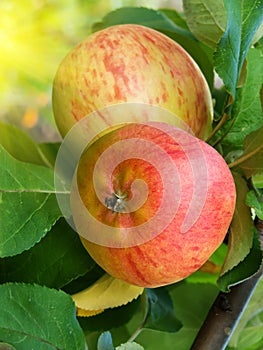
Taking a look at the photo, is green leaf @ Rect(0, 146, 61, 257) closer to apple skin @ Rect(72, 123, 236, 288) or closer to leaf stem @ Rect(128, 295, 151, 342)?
apple skin @ Rect(72, 123, 236, 288)

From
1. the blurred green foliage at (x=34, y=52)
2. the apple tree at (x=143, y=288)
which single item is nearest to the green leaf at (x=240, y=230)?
the apple tree at (x=143, y=288)

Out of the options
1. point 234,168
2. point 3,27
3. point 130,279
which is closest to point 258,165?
point 234,168

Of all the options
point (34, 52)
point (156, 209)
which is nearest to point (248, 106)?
point (156, 209)

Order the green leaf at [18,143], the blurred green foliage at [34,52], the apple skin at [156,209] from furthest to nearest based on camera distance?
the blurred green foliage at [34,52] → the green leaf at [18,143] → the apple skin at [156,209]

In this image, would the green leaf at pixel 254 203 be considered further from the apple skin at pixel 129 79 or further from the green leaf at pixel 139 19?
the green leaf at pixel 139 19

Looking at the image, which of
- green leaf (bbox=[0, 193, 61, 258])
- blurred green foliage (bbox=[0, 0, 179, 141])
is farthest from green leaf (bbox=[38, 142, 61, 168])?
blurred green foliage (bbox=[0, 0, 179, 141])

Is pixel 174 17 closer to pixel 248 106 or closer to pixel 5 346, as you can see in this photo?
pixel 248 106
